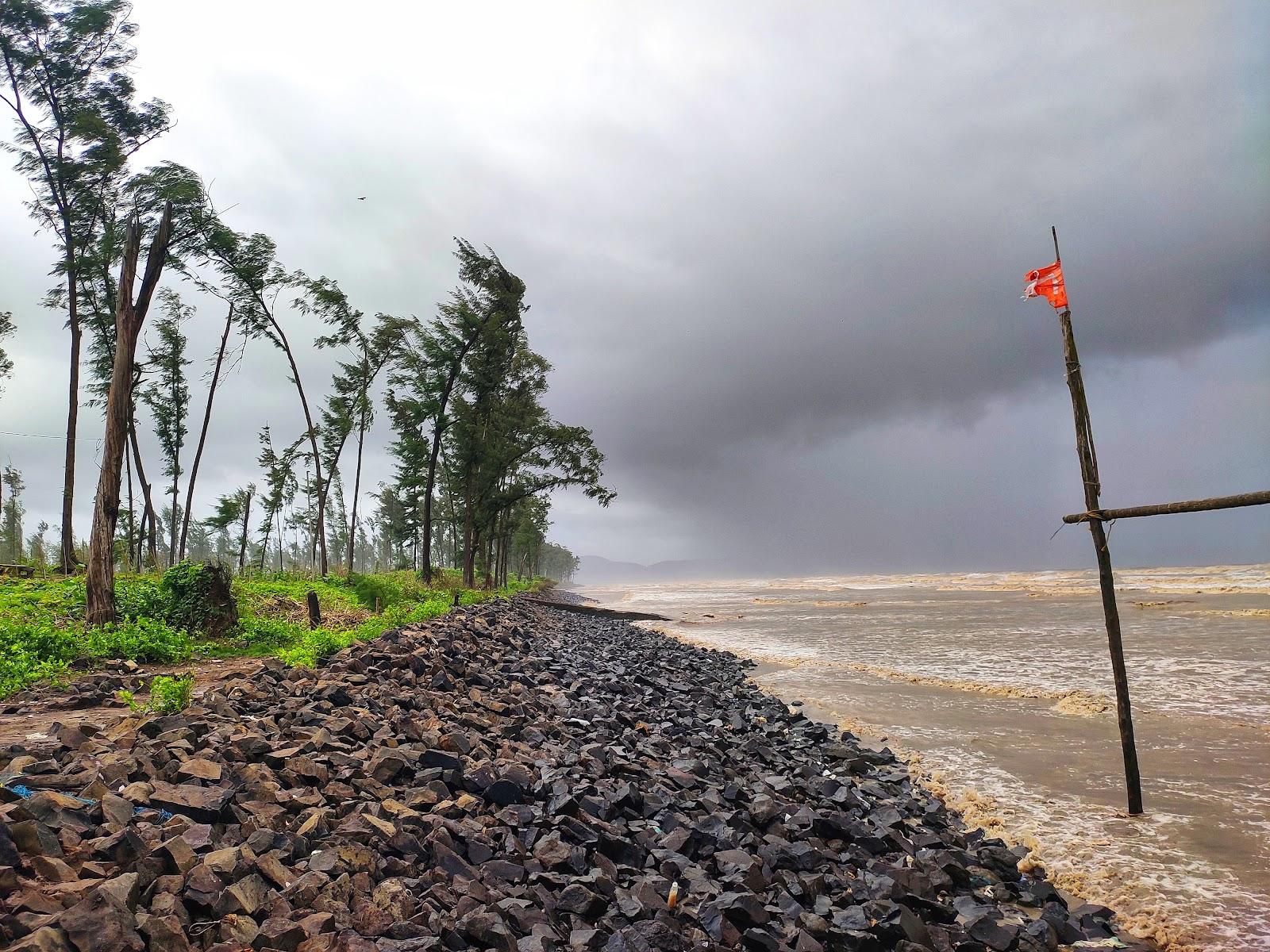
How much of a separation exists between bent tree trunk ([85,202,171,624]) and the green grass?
0.71m

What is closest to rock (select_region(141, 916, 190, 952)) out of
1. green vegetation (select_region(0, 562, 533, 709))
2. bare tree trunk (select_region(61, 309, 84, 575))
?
green vegetation (select_region(0, 562, 533, 709))

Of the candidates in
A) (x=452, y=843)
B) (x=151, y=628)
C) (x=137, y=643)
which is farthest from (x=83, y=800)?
(x=151, y=628)

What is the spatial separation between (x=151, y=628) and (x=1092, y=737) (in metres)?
15.3

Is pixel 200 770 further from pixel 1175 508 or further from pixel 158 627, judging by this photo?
pixel 1175 508

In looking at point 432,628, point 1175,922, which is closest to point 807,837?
point 1175,922

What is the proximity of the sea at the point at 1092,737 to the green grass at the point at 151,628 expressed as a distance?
9.31 m

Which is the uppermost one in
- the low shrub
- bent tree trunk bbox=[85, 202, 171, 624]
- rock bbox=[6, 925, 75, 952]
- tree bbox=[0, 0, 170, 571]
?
tree bbox=[0, 0, 170, 571]

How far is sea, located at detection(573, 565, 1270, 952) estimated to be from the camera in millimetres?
5461

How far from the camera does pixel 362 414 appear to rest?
113 feet

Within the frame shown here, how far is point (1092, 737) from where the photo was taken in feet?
32.0

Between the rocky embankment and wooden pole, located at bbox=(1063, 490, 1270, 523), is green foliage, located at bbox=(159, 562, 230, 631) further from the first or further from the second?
wooden pole, located at bbox=(1063, 490, 1270, 523)

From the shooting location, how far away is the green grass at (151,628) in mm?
9164

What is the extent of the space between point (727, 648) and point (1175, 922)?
57.1 feet

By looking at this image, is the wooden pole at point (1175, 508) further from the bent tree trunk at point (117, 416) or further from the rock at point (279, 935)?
the bent tree trunk at point (117, 416)
